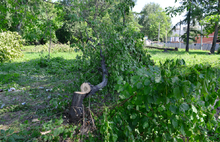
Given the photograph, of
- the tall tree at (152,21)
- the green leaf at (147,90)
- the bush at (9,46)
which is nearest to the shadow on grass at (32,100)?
the green leaf at (147,90)

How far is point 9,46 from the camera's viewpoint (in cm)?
902

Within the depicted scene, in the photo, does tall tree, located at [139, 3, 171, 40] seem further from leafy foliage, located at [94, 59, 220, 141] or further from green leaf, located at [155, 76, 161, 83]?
green leaf, located at [155, 76, 161, 83]

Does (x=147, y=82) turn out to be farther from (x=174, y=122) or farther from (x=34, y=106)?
(x=34, y=106)

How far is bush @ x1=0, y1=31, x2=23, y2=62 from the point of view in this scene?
332 inches

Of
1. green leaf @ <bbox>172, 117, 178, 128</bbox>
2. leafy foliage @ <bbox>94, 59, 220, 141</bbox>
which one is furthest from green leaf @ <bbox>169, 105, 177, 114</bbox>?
green leaf @ <bbox>172, 117, 178, 128</bbox>

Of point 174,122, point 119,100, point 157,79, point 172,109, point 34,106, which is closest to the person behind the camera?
point 157,79

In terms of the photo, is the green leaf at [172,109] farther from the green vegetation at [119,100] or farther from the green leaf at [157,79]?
the green leaf at [157,79]

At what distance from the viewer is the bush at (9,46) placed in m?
8.43

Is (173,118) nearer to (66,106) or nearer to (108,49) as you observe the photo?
(66,106)

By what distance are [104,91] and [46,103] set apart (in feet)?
4.18

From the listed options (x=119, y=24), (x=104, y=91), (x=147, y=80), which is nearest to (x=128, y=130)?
(x=147, y=80)

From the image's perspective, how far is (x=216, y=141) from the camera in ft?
7.69

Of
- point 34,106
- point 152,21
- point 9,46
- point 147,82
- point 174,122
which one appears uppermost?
point 152,21

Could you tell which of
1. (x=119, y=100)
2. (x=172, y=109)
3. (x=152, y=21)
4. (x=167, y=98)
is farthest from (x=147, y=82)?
(x=152, y=21)
